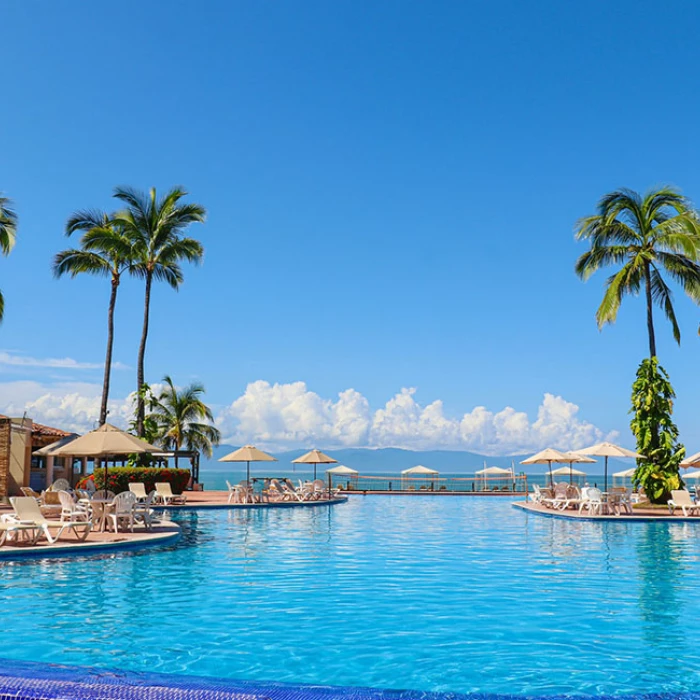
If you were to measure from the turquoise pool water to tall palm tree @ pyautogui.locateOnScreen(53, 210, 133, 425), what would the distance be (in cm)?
1647

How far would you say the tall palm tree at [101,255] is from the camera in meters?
30.4

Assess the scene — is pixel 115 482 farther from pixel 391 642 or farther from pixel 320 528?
pixel 391 642

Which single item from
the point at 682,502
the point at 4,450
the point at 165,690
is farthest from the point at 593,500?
the point at 165,690

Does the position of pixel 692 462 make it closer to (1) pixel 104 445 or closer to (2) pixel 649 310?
(2) pixel 649 310

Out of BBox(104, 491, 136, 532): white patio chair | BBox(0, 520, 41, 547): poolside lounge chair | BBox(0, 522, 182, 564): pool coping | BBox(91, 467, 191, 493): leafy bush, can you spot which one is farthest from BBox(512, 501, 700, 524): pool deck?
BBox(0, 520, 41, 547): poolside lounge chair

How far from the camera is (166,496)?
24.2 meters

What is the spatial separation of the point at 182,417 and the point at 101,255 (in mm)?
15871

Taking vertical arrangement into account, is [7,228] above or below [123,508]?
above

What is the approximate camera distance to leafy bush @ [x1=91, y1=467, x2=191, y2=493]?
25.2 m

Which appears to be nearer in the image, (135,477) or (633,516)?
(633,516)

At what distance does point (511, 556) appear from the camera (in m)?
14.2

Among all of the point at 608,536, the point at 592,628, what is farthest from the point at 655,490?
the point at 592,628

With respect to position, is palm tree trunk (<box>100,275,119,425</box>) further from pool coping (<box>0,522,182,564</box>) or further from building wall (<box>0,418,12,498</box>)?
pool coping (<box>0,522,182,564</box>)

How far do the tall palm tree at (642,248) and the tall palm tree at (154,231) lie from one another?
16834mm
